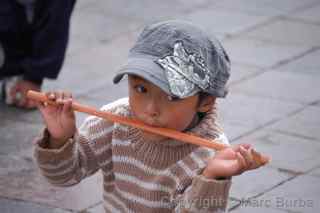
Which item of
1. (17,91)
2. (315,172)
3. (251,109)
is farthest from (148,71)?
(17,91)

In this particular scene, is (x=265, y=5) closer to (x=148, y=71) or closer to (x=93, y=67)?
(x=93, y=67)

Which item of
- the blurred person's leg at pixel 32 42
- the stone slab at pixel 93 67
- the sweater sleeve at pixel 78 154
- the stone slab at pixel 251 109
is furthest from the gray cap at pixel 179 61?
the stone slab at pixel 93 67

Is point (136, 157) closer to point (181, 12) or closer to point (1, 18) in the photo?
point (1, 18)

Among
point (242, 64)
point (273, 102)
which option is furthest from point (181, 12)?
point (273, 102)

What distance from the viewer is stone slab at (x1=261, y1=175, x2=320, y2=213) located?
3.77 metres

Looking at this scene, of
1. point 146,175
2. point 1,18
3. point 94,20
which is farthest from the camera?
point 94,20

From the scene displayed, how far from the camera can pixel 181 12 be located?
6.62 metres

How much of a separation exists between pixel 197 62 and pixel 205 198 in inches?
14.8

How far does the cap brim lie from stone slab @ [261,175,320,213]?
1.32 metres

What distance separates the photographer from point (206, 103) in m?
2.79

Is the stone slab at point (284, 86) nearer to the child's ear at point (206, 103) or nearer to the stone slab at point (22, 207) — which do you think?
the stone slab at point (22, 207)

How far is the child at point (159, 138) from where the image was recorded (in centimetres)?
261

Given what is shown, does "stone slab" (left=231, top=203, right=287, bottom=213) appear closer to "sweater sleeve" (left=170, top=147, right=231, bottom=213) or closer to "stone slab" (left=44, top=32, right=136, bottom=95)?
"sweater sleeve" (left=170, top=147, right=231, bottom=213)

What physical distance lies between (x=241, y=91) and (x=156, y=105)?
8.33 feet
